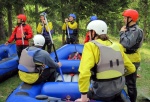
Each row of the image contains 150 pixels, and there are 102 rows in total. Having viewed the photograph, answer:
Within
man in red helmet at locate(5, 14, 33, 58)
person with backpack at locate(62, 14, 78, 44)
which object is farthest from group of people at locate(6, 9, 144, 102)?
person with backpack at locate(62, 14, 78, 44)

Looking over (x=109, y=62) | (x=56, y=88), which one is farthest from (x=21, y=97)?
(x=109, y=62)

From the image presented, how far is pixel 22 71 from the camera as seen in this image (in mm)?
4887

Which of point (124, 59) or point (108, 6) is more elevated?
point (108, 6)

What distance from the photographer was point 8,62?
22.7 ft

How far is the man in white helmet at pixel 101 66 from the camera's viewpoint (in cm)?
298

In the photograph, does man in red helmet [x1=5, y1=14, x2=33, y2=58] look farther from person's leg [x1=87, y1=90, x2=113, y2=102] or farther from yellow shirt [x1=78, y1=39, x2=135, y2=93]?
yellow shirt [x1=78, y1=39, x2=135, y2=93]

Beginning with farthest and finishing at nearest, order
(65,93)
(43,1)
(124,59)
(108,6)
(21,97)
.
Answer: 1. (43,1)
2. (108,6)
3. (65,93)
4. (21,97)
5. (124,59)

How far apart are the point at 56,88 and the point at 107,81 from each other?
4.98ft

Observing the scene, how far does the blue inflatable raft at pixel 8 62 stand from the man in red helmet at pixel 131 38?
3.70 metres

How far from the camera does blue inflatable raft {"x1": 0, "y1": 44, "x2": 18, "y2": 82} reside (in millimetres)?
6623

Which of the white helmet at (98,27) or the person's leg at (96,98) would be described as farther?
the person's leg at (96,98)

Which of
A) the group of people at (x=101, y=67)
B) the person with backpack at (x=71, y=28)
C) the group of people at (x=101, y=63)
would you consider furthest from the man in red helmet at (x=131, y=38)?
the person with backpack at (x=71, y=28)

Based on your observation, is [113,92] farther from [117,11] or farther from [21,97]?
[117,11]

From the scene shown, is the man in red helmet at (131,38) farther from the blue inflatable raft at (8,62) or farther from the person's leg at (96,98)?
the blue inflatable raft at (8,62)
